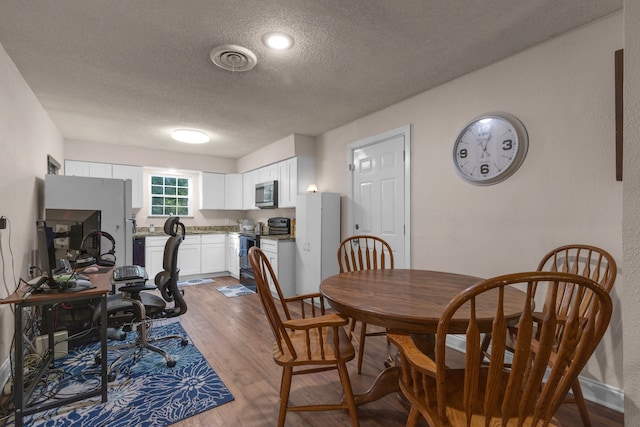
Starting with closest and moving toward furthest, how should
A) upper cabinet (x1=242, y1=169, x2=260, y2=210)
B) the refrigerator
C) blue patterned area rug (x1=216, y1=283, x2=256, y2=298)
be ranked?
1. the refrigerator
2. blue patterned area rug (x1=216, y1=283, x2=256, y2=298)
3. upper cabinet (x1=242, y1=169, x2=260, y2=210)

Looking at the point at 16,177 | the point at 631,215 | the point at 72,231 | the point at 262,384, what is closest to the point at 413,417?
the point at 631,215

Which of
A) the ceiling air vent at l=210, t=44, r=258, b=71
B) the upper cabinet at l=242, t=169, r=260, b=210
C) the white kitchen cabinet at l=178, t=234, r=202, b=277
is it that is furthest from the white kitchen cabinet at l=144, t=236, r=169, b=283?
the ceiling air vent at l=210, t=44, r=258, b=71

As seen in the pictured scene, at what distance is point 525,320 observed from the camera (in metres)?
0.86

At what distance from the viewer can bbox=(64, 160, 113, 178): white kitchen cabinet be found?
4.57 meters

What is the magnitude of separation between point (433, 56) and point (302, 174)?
248 cm

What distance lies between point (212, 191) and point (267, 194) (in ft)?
5.24

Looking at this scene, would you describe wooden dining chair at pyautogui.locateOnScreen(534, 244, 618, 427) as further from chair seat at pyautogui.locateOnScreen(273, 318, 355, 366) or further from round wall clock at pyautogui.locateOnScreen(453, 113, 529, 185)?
chair seat at pyautogui.locateOnScreen(273, 318, 355, 366)

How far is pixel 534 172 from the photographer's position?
2199 millimetres

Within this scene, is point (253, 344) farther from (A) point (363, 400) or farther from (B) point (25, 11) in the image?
(B) point (25, 11)

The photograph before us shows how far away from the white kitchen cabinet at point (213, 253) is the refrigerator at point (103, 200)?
2.26 metres

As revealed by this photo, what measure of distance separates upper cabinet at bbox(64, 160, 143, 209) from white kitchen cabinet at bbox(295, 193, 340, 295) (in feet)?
8.70

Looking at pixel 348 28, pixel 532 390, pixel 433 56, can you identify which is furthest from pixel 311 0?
pixel 532 390

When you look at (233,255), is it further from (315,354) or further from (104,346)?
(315,354)

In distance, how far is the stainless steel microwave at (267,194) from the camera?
4852 mm
